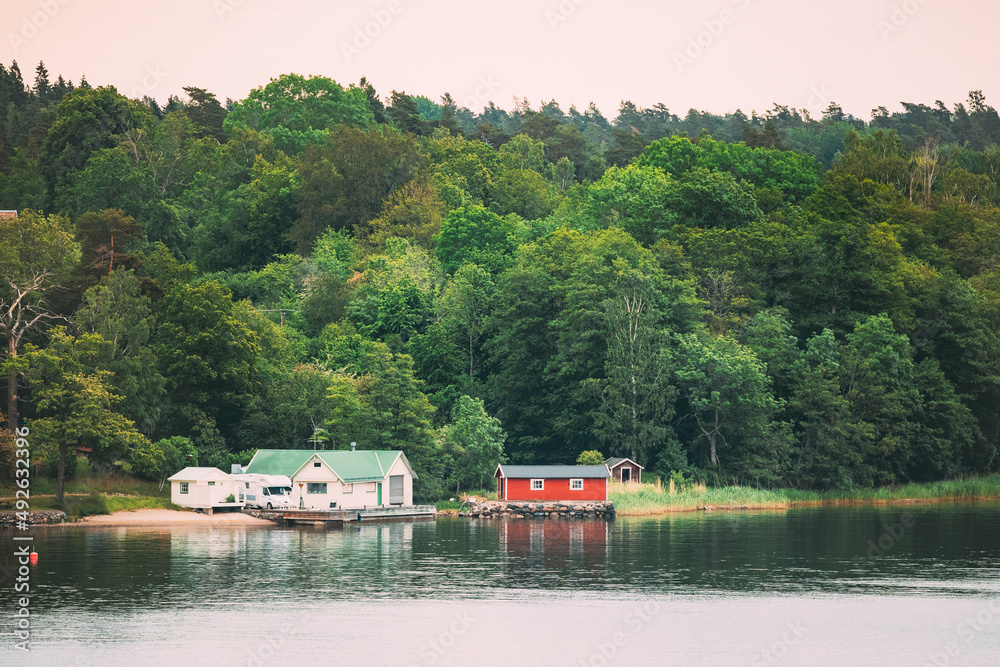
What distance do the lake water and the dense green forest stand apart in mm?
17365

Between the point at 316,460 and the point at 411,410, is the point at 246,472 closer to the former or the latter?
the point at 316,460

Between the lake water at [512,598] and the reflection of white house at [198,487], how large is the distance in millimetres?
9011

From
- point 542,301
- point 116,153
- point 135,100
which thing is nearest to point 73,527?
point 542,301

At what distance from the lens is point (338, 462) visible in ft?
269

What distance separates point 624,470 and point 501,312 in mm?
20502

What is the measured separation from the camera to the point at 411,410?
88.4m

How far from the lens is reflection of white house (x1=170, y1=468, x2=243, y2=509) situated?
270ft

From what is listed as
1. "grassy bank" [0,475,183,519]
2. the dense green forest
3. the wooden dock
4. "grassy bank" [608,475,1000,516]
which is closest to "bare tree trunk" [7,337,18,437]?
the dense green forest

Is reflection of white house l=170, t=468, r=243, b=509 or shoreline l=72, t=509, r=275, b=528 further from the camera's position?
reflection of white house l=170, t=468, r=243, b=509

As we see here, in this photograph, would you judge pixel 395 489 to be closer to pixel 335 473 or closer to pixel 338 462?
pixel 338 462

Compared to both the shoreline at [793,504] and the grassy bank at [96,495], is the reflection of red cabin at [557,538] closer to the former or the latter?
the shoreline at [793,504]

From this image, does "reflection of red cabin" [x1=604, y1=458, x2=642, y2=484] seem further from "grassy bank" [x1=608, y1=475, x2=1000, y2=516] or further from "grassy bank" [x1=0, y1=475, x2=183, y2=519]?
"grassy bank" [x1=0, y1=475, x2=183, y2=519]

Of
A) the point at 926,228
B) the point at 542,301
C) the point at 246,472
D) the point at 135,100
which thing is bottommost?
the point at 246,472

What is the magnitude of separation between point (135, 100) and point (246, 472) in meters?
77.0
